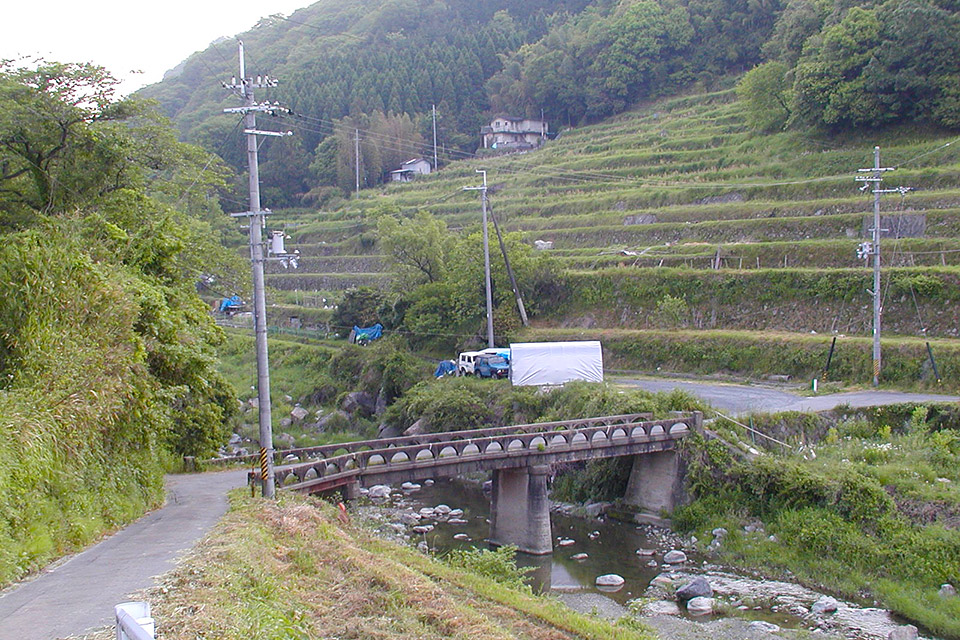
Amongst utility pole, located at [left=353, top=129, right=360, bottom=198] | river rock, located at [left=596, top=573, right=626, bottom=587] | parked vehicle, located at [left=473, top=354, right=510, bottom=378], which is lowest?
river rock, located at [left=596, top=573, right=626, bottom=587]

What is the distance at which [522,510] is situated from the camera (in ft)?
85.0

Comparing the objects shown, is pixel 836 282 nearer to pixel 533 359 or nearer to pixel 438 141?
pixel 533 359

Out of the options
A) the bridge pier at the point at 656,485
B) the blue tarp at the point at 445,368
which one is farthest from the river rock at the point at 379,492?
the blue tarp at the point at 445,368

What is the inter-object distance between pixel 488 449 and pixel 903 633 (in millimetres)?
11750

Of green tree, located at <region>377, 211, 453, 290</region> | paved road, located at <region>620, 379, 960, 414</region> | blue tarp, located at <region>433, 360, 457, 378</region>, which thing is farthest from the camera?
green tree, located at <region>377, 211, 453, 290</region>

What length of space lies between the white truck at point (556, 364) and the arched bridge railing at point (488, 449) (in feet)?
21.8

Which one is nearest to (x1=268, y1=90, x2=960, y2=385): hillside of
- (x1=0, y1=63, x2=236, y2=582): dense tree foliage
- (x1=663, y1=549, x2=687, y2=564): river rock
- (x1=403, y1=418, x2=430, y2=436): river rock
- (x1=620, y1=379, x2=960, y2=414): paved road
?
(x1=620, y1=379, x2=960, y2=414): paved road

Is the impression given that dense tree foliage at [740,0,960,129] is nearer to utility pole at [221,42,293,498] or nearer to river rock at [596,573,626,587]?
river rock at [596,573,626,587]

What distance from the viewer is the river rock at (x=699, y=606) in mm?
20000

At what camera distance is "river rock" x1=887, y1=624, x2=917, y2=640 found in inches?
705

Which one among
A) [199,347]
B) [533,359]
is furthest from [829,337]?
[199,347]

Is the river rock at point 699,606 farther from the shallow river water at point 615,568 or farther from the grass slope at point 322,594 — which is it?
the grass slope at point 322,594

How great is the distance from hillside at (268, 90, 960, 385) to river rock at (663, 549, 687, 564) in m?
14.2

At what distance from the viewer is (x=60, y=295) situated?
16.4 metres
